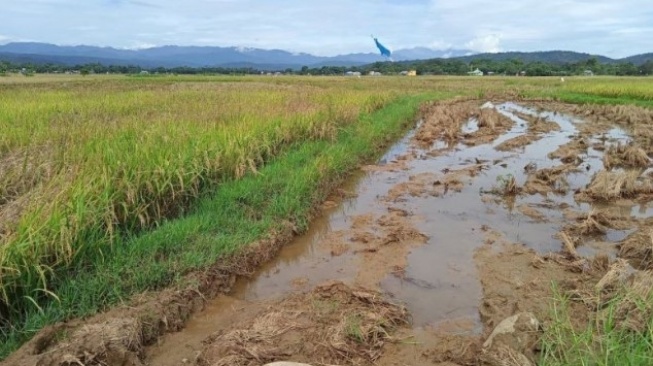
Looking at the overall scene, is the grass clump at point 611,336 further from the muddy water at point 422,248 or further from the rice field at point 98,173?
the rice field at point 98,173

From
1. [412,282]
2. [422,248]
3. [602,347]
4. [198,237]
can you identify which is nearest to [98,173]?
[198,237]

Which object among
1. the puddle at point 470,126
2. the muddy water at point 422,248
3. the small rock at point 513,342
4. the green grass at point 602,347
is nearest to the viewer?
the green grass at point 602,347

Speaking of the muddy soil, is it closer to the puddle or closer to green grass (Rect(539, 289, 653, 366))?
green grass (Rect(539, 289, 653, 366))

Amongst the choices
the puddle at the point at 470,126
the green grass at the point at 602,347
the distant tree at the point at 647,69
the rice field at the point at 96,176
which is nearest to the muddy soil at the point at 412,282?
the green grass at the point at 602,347

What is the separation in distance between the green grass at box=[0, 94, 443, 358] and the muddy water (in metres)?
0.38

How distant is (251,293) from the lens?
171 inches

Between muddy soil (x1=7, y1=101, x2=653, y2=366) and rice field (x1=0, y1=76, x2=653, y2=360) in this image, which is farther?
rice field (x1=0, y1=76, x2=653, y2=360)

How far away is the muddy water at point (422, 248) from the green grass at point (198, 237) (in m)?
0.38

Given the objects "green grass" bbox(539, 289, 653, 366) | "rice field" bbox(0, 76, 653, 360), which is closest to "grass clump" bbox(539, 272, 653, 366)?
"green grass" bbox(539, 289, 653, 366)

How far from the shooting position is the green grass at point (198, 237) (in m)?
3.51

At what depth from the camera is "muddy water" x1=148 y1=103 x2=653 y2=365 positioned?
381cm

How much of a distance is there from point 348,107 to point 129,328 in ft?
35.5

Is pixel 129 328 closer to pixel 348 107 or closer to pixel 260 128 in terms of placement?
pixel 260 128

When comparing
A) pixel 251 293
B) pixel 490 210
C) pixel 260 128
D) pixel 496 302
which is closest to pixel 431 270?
pixel 496 302
